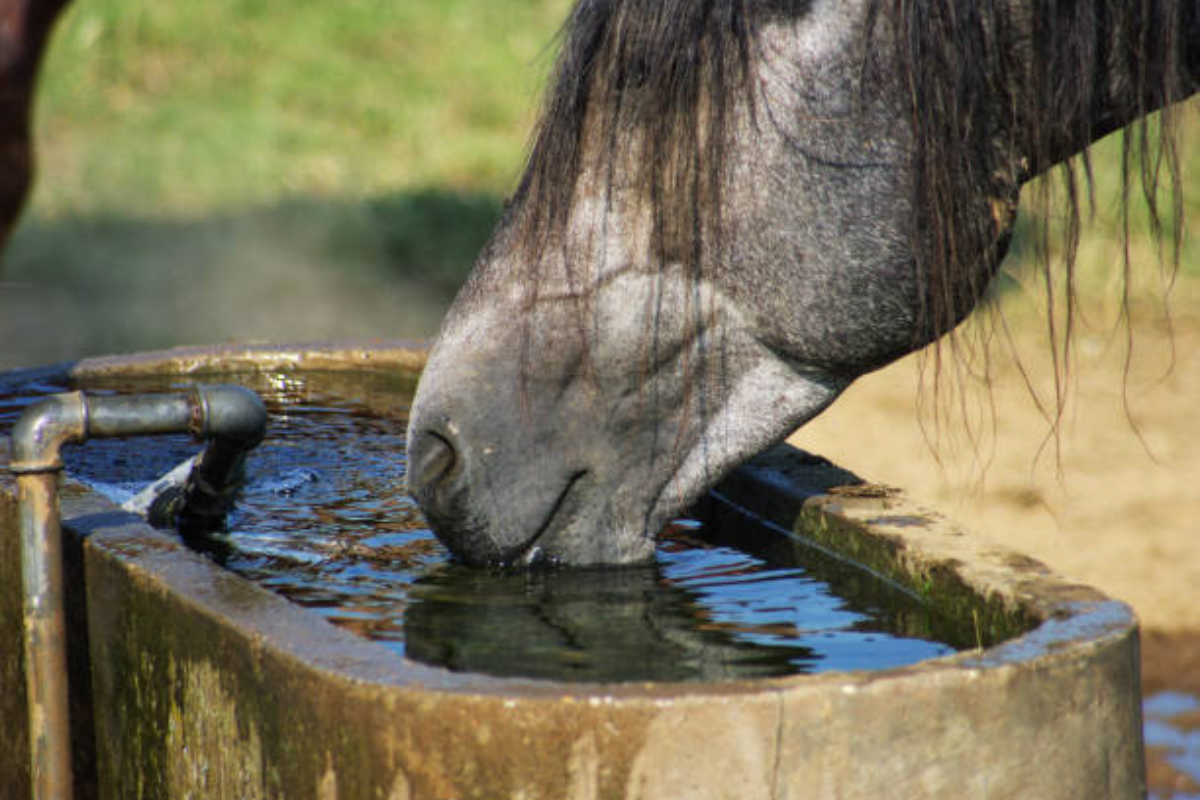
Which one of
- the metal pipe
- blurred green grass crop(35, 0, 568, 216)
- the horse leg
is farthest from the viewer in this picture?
blurred green grass crop(35, 0, 568, 216)

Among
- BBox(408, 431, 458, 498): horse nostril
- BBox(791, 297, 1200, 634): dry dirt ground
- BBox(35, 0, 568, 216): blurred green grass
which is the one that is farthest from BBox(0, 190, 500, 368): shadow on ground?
BBox(408, 431, 458, 498): horse nostril

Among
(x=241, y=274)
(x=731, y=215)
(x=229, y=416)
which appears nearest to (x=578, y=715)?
(x=731, y=215)

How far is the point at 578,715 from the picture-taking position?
1.43m

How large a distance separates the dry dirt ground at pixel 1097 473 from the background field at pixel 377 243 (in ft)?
0.04

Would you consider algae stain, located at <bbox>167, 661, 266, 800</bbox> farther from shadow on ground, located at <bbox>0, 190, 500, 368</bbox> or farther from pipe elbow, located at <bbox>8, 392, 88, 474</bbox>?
shadow on ground, located at <bbox>0, 190, 500, 368</bbox>

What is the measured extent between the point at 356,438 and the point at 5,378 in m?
→ 0.72

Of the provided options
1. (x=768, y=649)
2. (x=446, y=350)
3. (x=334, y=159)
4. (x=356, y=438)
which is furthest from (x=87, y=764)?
(x=334, y=159)

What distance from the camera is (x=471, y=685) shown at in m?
1.47

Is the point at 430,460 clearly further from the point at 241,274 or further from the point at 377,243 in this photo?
the point at 377,243

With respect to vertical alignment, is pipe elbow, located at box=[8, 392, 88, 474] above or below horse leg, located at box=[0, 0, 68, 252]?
below

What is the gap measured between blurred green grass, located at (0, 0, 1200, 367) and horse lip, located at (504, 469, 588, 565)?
354 cm

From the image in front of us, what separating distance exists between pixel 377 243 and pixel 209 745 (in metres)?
5.15

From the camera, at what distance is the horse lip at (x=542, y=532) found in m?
2.08

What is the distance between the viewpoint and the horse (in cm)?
196
